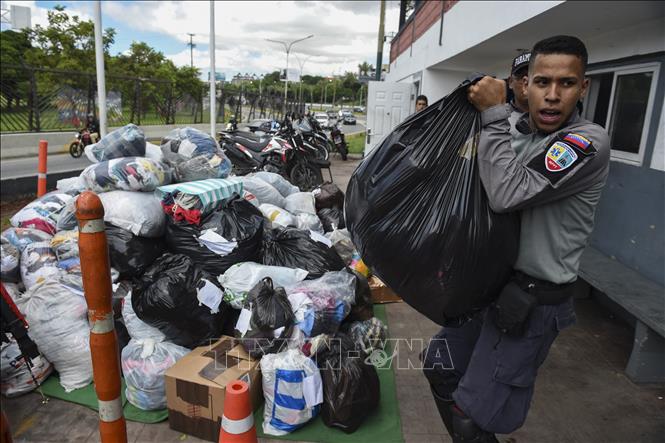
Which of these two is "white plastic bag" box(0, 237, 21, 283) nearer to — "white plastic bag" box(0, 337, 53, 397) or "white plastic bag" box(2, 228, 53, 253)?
"white plastic bag" box(2, 228, 53, 253)

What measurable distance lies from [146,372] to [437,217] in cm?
190

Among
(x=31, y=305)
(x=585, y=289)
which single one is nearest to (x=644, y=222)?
(x=585, y=289)

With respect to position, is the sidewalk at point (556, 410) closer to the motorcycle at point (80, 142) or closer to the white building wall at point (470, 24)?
the white building wall at point (470, 24)

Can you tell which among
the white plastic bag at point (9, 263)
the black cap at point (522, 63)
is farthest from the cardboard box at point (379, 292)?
the white plastic bag at point (9, 263)

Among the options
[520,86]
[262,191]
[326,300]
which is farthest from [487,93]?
[262,191]

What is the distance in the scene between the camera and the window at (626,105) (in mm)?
3800

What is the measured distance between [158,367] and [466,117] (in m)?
2.08

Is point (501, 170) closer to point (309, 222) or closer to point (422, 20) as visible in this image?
point (309, 222)

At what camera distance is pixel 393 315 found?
386 centimetres

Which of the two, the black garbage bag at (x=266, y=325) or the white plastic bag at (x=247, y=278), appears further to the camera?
the white plastic bag at (x=247, y=278)

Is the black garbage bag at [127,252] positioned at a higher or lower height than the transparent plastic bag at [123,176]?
lower

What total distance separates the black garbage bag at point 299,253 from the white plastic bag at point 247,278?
0.56ft

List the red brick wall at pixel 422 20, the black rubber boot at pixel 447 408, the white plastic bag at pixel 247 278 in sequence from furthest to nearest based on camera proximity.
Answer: the red brick wall at pixel 422 20 < the white plastic bag at pixel 247 278 < the black rubber boot at pixel 447 408

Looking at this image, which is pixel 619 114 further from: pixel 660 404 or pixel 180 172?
pixel 180 172
